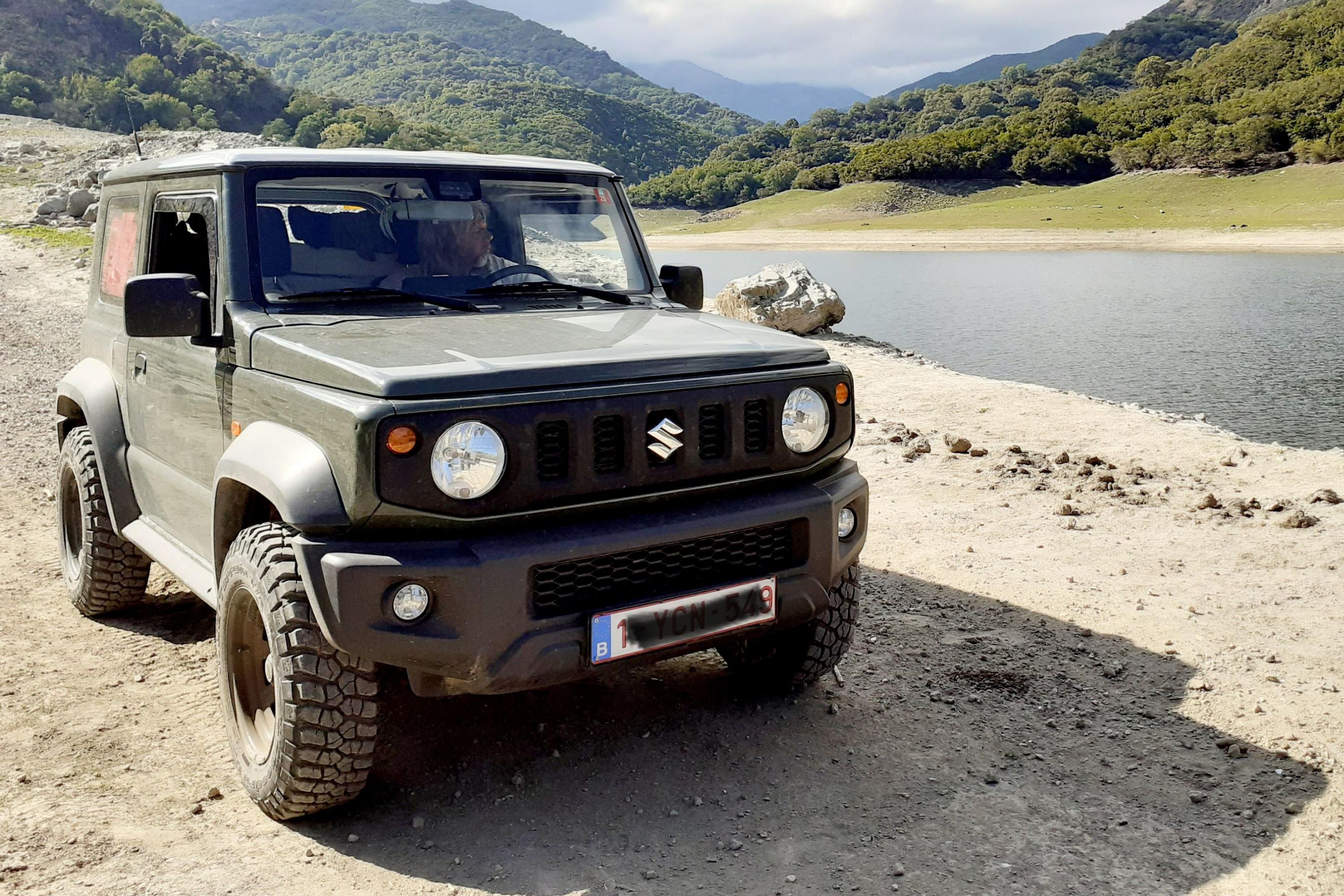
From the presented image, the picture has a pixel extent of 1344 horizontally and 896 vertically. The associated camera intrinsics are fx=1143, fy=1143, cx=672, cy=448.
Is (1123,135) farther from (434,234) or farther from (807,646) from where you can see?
(434,234)

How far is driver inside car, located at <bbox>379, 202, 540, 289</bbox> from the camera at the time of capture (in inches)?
158

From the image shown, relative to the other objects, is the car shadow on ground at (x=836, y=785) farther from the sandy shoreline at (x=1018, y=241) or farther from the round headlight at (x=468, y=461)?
the sandy shoreline at (x=1018, y=241)

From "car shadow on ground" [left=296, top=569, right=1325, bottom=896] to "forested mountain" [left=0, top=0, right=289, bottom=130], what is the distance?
8135 cm

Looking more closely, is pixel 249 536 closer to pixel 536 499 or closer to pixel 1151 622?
pixel 536 499

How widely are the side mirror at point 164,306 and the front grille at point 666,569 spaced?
151 centimetres

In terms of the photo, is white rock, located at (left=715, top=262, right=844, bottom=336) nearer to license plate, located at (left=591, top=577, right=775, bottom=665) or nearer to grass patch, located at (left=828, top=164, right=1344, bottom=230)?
license plate, located at (left=591, top=577, right=775, bottom=665)

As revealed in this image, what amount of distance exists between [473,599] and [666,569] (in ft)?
1.99

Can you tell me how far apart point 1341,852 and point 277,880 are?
9.77 feet

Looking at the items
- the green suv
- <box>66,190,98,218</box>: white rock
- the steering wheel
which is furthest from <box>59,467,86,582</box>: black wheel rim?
<box>66,190,98,218</box>: white rock

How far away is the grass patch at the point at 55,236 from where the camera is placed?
2581 centimetres

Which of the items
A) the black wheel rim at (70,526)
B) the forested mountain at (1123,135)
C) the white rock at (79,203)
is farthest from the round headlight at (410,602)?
the forested mountain at (1123,135)

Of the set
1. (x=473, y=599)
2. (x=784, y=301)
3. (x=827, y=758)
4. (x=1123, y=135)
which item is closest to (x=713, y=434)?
(x=473, y=599)

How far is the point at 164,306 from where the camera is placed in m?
3.58

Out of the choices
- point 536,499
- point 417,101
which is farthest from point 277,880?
point 417,101
